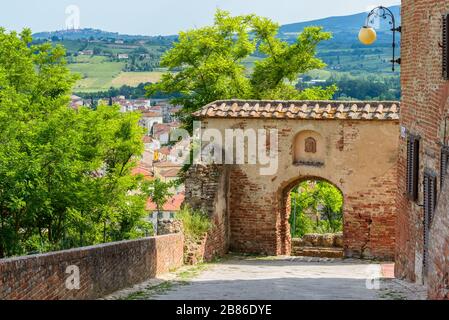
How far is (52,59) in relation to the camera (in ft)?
139

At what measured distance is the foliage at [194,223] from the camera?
879 inches

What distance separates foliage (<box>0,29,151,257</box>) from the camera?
27812 mm

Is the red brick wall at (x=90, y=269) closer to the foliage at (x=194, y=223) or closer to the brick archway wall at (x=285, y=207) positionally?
the foliage at (x=194, y=223)

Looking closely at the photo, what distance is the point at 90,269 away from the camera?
46.1 feet

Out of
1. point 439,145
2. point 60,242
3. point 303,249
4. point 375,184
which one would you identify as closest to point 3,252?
point 60,242

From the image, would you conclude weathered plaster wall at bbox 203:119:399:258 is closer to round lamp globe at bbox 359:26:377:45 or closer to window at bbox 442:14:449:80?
round lamp globe at bbox 359:26:377:45

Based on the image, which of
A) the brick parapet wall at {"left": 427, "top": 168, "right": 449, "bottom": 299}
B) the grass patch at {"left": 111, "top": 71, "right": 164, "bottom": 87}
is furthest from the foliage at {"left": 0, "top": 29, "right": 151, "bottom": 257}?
the grass patch at {"left": 111, "top": 71, "right": 164, "bottom": 87}

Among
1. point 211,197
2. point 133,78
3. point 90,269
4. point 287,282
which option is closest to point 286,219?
point 211,197

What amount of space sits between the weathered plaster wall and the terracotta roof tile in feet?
→ 0.72

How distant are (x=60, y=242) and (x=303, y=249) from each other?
8.38 meters

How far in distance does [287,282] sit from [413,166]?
342 cm

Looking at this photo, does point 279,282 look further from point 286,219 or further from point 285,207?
point 286,219

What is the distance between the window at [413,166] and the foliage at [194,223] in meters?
6.52

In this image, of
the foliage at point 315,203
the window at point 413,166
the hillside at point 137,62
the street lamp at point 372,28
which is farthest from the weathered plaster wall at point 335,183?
the hillside at point 137,62
